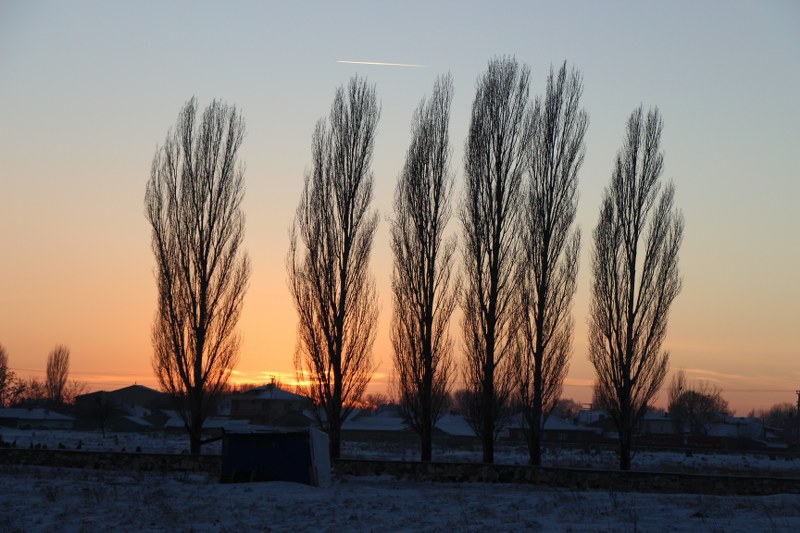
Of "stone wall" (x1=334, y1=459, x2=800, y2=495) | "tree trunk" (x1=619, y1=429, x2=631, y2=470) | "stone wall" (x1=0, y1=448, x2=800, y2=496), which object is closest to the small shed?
"stone wall" (x1=334, y1=459, x2=800, y2=495)

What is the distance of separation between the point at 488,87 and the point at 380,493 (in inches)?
595

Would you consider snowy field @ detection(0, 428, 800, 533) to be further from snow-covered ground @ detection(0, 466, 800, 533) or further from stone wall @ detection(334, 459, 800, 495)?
stone wall @ detection(334, 459, 800, 495)

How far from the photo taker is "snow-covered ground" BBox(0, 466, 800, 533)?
13.0 meters

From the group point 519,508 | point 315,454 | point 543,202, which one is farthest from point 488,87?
point 519,508

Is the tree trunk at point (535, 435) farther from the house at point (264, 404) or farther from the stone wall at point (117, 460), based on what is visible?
Answer: the house at point (264, 404)

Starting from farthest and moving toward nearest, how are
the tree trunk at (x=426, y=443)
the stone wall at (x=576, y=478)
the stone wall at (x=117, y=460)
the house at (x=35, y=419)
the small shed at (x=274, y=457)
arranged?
the house at (x=35, y=419)
the tree trunk at (x=426, y=443)
the stone wall at (x=117, y=460)
the small shed at (x=274, y=457)
the stone wall at (x=576, y=478)

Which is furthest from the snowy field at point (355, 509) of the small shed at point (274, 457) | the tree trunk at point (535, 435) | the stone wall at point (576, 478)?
the tree trunk at point (535, 435)

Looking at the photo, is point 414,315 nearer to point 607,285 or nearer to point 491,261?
point 491,261

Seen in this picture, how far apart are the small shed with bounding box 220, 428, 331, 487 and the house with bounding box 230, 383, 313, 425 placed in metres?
73.6

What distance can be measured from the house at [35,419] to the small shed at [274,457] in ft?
207

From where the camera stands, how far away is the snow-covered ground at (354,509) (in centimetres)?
1298

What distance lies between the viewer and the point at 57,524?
44.2 ft

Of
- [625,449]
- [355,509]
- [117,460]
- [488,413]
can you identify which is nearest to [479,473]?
[488,413]

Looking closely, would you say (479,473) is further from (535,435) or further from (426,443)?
(535,435)
